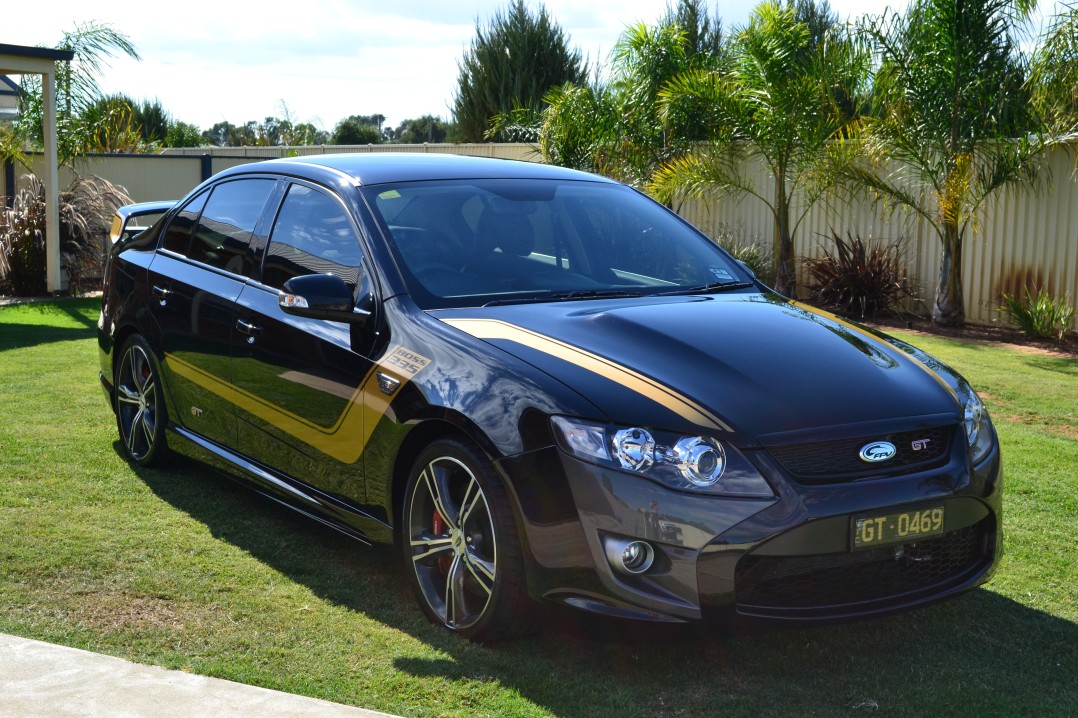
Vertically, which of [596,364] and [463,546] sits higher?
[596,364]

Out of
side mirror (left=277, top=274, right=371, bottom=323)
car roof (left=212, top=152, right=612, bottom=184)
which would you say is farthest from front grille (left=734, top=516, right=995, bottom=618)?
car roof (left=212, top=152, right=612, bottom=184)

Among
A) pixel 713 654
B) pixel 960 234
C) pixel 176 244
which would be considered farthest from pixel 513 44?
pixel 713 654

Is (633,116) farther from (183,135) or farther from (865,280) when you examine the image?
(183,135)

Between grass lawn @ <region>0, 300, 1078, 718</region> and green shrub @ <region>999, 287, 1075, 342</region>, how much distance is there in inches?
263

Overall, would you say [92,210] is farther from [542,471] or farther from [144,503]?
[542,471]

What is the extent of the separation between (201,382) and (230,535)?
0.73m

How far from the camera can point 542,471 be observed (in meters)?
3.70

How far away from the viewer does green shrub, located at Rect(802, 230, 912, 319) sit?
46.0 feet

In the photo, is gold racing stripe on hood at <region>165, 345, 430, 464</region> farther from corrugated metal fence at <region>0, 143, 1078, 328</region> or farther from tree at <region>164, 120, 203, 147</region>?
tree at <region>164, 120, 203, 147</region>

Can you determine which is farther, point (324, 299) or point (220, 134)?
point (220, 134)

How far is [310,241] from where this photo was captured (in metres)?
5.08

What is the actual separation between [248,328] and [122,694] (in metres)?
1.92

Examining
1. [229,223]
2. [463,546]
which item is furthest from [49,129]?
[463,546]

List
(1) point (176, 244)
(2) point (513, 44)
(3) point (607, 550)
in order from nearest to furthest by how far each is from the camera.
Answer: (3) point (607, 550), (1) point (176, 244), (2) point (513, 44)
